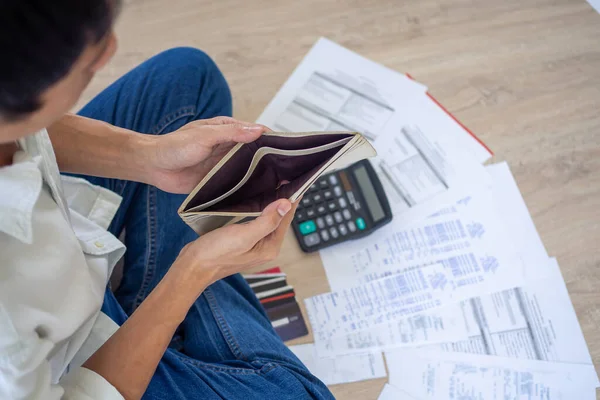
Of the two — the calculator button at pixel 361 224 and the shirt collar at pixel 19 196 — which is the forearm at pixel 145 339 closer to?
the shirt collar at pixel 19 196

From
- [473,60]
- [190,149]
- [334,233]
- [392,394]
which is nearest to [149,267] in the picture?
Answer: [190,149]

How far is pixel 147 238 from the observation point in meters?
0.68

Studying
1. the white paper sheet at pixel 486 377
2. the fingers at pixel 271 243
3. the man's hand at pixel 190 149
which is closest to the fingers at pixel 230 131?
the man's hand at pixel 190 149

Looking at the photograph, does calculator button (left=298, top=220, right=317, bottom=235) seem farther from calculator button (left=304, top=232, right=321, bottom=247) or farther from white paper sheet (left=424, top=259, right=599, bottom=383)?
white paper sheet (left=424, top=259, right=599, bottom=383)

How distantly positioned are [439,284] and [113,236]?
0.49m

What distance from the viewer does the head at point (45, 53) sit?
285mm

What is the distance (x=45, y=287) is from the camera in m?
0.48

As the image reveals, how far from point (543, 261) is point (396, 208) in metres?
0.24

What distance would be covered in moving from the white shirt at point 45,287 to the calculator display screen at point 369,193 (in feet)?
1.31

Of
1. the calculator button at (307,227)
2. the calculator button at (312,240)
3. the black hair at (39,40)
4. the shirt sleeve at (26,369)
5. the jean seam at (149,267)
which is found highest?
the black hair at (39,40)

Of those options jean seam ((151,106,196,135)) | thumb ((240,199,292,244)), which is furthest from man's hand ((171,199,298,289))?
jean seam ((151,106,196,135))

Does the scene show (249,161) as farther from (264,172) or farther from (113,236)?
(113,236)

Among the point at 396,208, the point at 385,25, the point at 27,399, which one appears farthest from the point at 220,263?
the point at 385,25

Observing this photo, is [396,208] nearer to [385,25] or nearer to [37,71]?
[385,25]
